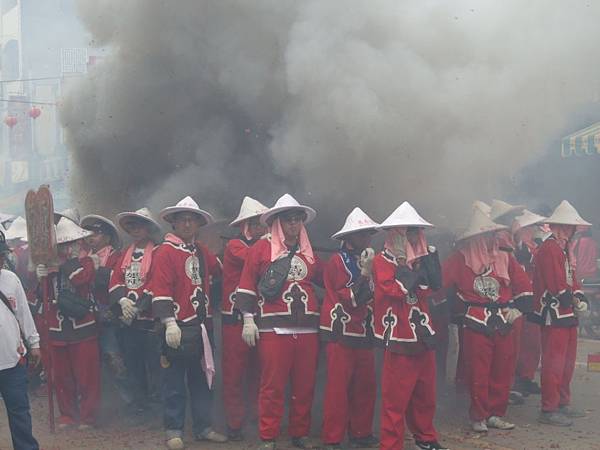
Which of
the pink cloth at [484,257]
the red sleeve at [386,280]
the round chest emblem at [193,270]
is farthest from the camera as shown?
the pink cloth at [484,257]

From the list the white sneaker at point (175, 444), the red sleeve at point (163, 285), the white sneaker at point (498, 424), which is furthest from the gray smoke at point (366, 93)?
the white sneaker at point (175, 444)

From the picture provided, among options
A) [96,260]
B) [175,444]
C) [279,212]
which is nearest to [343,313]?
[279,212]

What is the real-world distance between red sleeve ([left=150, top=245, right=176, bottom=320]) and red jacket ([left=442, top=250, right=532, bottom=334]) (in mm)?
2218

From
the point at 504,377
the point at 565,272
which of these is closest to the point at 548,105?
the point at 565,272

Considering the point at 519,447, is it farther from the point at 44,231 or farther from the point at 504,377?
the point at 44,231

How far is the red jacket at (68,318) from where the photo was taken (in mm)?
6484

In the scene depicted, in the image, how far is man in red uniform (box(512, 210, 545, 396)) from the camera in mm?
7488

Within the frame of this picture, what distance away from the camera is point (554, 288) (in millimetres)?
6395

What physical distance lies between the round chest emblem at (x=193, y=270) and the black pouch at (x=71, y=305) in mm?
1090

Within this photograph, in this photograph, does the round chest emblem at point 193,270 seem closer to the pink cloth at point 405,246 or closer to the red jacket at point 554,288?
the pink cloth at point 405,246

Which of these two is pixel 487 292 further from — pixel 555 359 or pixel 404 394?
pixel 404 394

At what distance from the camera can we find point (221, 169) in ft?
26.6

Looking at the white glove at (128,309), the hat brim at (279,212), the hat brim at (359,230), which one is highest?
the hat brim at (279,212)

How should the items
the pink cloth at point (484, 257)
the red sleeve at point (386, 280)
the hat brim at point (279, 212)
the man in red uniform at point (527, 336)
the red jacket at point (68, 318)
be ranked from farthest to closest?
the man in red uniform at point (527, 336) < the red jacket at point (68, 318) < the pink cloth at point (484, 257) < the hat brim at point (279, 212) < the red sleeve at point (386, 280)
